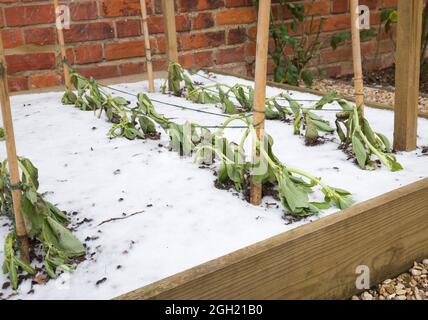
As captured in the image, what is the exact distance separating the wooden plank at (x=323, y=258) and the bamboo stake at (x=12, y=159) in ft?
0.84

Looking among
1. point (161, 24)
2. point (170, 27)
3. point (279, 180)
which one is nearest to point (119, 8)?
point (161, 24)

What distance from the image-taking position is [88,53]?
244 centimetres

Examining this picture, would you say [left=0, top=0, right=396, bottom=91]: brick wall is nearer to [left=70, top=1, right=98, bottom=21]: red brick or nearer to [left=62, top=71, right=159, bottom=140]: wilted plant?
[left=70, top=1, right=98, bottom=21]: red brick

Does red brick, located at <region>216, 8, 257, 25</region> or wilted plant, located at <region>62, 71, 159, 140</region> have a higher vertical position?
red brick, located at <region>216, 8, 257, 25</region>

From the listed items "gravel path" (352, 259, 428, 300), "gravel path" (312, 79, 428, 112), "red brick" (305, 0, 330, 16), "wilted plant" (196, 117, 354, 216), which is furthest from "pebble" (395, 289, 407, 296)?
"red brick" (305, 0, 330, 16)

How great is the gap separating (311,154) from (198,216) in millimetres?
472

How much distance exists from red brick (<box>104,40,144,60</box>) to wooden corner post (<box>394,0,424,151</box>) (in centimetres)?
148

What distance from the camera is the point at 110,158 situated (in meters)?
1.43

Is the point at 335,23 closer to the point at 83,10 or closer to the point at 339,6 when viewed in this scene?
the point at 339,6

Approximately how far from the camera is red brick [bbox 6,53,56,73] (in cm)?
229

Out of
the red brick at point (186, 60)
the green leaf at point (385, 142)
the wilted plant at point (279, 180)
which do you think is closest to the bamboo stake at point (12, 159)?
the wilted plant at point (279, 180)

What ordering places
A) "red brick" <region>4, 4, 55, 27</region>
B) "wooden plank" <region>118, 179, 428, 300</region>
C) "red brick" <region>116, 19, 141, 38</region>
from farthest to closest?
"red brick" <region>116, 19, 141, 38</region> → "red brick" <region>4, 4, 55, 27</region> → "wooden plank" <region>118, 179, 428, 300</region>

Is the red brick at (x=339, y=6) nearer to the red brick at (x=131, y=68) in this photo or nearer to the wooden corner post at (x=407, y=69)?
the red brick at (x=131, y=68)

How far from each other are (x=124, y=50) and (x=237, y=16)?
24.9 inches
